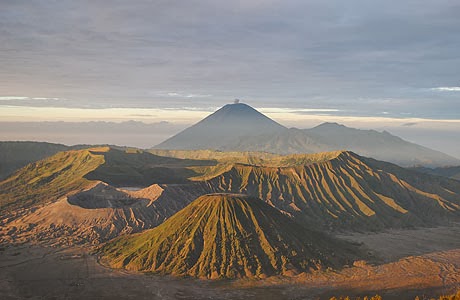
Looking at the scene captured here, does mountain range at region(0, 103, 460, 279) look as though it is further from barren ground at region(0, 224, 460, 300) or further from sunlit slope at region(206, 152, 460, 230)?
barren ground at region(0, 224, 460, 300)

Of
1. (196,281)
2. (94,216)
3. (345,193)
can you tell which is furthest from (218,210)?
(345,193)

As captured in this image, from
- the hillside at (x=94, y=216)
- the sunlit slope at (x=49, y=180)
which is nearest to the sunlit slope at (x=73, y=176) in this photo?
the sunlit slope at (x=49, y=180)

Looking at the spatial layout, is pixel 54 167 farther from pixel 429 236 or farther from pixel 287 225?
pixel 429 236

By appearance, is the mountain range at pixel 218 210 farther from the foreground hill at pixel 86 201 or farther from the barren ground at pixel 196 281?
the barren ground at pixel 196 281

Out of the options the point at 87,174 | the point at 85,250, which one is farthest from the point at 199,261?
the point at 87,174

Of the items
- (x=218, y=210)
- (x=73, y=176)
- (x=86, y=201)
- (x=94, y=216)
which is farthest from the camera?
(x=73, y=176)

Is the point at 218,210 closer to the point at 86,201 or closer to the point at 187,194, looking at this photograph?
the point at 187,194
